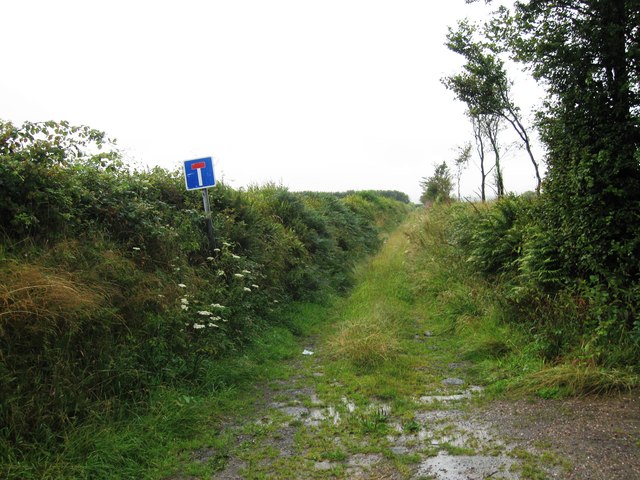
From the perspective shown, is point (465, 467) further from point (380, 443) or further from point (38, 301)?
point (38, 301)

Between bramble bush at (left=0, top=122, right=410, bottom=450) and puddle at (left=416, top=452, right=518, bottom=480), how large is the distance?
2.68 meters

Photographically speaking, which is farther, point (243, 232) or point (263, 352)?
point (243, 232)

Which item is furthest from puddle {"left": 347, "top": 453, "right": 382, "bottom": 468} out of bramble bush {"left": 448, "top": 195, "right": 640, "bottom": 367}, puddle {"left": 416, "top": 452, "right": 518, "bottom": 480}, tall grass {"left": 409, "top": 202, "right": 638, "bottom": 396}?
bramble bush {"left": 448, "top": 195, "right": 640, "bottom": 367}

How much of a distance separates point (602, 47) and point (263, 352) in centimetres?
598

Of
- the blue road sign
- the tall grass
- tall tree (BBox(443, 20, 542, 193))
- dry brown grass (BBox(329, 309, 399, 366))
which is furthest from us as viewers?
tall tree (BBox(443, 20, 542, 193))

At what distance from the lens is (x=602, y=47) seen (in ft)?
16.5

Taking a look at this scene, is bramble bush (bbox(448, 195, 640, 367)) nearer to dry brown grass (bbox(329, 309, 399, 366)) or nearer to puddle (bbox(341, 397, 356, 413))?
dry brown grass (bbox(329, 309, 399, 366))

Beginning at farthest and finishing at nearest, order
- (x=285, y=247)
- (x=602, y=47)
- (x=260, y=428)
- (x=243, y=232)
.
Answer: (x=285, y=247)
(x=243, y=232)
(x=602, y=47)
(x=260, y=428)

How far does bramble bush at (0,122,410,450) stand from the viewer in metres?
3.62

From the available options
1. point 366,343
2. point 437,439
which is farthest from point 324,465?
point 366,343

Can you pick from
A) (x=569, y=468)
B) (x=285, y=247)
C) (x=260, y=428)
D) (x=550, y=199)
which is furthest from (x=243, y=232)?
Result: (x=569, y=468)

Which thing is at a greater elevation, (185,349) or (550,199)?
(550,199)

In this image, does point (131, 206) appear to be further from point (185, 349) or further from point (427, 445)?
point (427, 445)

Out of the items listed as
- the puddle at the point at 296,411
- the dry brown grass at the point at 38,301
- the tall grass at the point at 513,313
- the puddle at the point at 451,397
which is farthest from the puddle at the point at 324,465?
the dry brown grass at the point at 38,301
